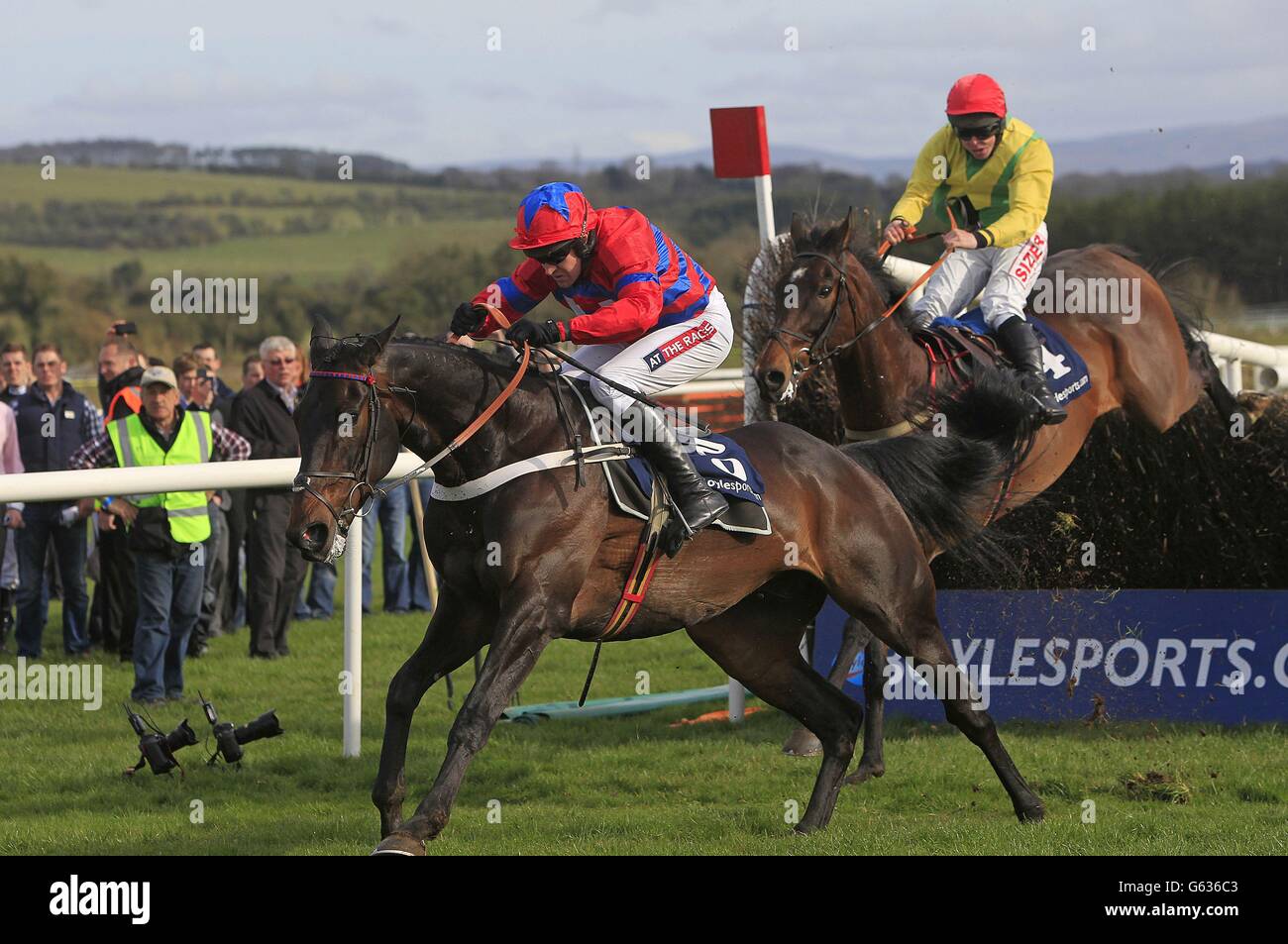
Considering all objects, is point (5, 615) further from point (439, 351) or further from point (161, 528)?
point (439, 351)

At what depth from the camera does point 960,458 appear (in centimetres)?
606

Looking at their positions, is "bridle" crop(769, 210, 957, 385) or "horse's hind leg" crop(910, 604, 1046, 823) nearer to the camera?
Answer: "horse's hind leg" crop(910, 604, 1046, 823)

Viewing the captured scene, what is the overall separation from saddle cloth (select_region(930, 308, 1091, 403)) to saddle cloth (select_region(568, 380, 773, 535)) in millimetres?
2256

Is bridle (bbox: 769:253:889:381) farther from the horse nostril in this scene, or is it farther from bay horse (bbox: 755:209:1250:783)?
the horse nostril

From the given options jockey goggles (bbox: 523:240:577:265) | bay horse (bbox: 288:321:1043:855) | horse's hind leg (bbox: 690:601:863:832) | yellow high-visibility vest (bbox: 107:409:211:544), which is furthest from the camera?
yellow high-visibility vest (bbox: 107:409:211:544)

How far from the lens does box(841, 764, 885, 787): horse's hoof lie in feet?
20.7

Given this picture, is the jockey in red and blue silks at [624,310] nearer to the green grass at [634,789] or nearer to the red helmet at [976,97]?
the green grass at [634,789]

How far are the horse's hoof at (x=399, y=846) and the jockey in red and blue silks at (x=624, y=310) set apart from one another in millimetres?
1264

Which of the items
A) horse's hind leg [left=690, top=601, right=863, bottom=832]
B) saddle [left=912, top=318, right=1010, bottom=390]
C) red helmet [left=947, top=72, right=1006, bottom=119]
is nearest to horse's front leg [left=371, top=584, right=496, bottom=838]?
horse's hind leg [left=690, top=601, right=863, bottom=832]

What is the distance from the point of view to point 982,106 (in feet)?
23.4

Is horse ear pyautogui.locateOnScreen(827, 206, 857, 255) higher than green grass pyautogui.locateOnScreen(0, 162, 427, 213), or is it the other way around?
green grass pyautogui.locateOnScreen(0, 162, 427, 213)

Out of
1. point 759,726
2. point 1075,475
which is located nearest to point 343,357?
point 759,726

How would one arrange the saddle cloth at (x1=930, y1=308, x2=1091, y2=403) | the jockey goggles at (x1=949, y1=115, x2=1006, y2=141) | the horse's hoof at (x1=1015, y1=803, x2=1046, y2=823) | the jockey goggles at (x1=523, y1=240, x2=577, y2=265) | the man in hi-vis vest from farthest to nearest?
the man in hi-vis vest
the saddle cloth at (x1=930, y1=308, x2=1091, y2=403)
the jockey goggles at (x1=949, y1=115, x2=1006, y2=141)
the horse's hoof at (x1=1015, y1=803, x2=1046, y2=823)
the jockey goggles at (x1=523, y1=240, x2=577, y2=265)

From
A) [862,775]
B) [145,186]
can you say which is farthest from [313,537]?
[145,186]
